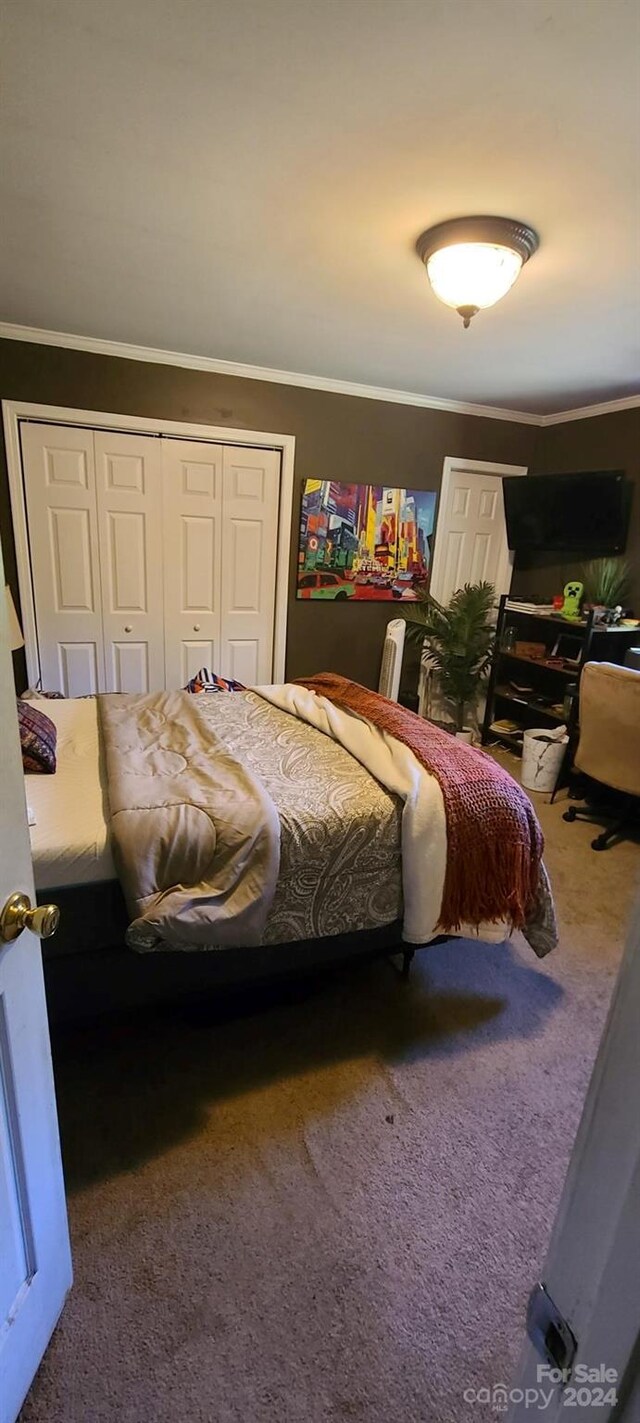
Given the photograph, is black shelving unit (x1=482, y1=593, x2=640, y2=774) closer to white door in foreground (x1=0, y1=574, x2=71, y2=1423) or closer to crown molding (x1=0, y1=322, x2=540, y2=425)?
crown molding (x1=0, y1=322, x2=540, y2=425)

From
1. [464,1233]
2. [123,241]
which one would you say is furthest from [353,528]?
[464,1233]

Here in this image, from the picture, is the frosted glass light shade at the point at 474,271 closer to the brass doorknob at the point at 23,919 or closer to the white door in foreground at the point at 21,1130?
the white door in foreground at the point at 21,1130

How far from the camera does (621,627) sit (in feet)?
11.9

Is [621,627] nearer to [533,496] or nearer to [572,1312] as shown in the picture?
[533,496]

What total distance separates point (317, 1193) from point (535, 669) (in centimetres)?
368

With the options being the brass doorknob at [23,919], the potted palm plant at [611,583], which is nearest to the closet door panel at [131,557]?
the potted palm plant at [611,583]

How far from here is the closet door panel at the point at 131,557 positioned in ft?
11.4

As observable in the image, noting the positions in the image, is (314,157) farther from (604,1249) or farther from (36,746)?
(604,1249)

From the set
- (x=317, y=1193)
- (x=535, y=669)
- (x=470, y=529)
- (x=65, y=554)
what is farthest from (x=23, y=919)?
(x=470, y=529)

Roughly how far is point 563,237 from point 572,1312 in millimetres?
2501

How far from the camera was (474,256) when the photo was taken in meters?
1.92

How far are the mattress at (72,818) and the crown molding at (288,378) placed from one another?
2.22 metres

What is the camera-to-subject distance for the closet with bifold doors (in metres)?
3.41

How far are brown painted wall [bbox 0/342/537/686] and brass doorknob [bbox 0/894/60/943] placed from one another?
2.99 meters
